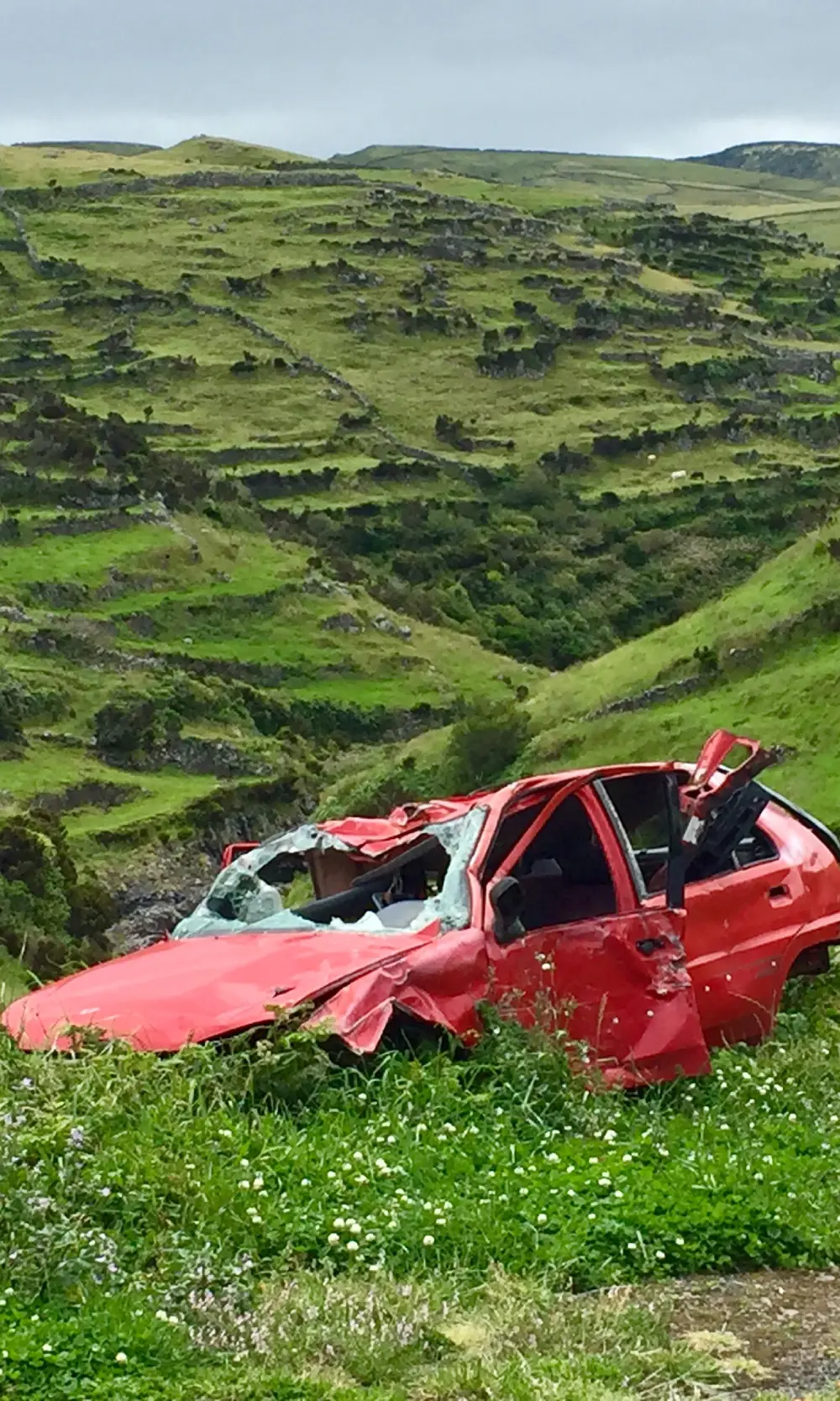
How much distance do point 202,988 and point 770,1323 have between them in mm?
2923

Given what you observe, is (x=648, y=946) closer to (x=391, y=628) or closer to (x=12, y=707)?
(x=12, y=707)

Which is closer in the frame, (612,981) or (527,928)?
(612,981)

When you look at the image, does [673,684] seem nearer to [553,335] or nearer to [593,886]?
[593,886]

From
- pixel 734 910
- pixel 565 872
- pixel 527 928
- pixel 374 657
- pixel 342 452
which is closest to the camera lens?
pixel 527 928

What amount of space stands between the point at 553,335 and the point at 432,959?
11110 cm

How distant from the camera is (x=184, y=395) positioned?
10206 cm

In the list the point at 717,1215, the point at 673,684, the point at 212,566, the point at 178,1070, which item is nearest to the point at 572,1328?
the point at 717,1215

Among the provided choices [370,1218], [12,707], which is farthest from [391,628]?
[370,1218]

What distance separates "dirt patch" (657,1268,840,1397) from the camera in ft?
16.5

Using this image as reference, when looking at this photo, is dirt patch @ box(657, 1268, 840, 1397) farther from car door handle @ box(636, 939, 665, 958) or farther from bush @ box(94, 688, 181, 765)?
bush @ box(94, 688, 181, 765)

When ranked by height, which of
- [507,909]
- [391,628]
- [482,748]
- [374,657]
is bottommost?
[374,657]

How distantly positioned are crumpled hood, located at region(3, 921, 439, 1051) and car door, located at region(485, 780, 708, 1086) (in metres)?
0.46

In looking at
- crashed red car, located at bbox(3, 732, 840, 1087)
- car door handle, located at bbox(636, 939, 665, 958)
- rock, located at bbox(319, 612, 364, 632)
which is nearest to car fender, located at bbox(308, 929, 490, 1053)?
crashed red car, located at bbox(3, 732, 840, 1087)

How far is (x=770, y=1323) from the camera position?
549 cm
